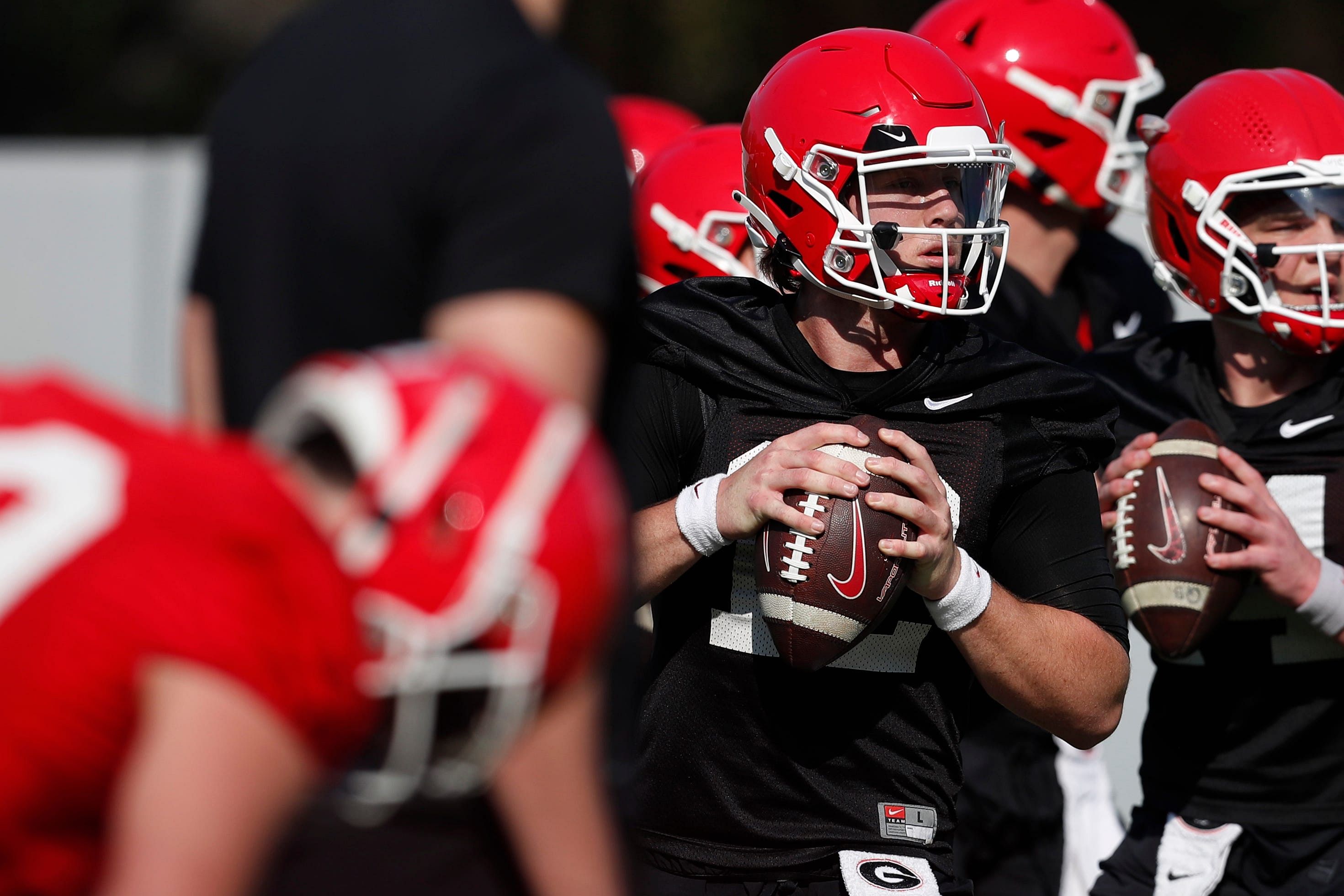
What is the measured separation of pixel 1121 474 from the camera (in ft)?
9.72

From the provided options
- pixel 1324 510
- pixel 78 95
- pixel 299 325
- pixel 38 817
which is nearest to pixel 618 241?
pixel 299 325

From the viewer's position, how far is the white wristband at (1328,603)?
2.80m

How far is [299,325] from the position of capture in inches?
63.7

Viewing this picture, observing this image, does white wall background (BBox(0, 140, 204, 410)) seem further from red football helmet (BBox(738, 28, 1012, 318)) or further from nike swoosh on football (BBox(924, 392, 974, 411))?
nike swoosh on football (BBox(924, 392, 974, 411))

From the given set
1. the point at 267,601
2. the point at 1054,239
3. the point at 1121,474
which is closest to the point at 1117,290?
the point at 1054,239

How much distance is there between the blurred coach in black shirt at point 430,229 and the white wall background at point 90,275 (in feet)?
20.6

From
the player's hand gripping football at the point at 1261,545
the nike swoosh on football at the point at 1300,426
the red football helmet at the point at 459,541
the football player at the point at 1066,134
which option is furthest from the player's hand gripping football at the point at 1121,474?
the red football helmet at the point at 459,541

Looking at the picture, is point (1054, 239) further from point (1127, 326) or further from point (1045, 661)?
point (1045, 661)

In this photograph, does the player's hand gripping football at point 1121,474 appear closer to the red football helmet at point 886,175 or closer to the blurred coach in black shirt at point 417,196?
the red football helmet at point 886,175

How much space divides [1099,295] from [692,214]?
42.2 inches

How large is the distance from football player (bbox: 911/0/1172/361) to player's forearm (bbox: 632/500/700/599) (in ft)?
5.53

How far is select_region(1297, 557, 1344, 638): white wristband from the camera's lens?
2.80 meters

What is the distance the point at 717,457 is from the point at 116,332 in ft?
19.0

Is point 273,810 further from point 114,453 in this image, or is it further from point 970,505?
point 970,505
